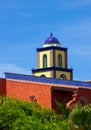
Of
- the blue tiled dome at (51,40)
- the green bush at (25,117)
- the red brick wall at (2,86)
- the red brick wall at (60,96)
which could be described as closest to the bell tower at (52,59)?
the blue tiled dome at (51,40)

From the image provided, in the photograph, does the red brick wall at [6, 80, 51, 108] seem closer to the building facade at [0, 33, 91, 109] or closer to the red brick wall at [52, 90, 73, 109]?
the building facade at [0, 33, 91, 109]

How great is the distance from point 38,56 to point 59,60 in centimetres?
240

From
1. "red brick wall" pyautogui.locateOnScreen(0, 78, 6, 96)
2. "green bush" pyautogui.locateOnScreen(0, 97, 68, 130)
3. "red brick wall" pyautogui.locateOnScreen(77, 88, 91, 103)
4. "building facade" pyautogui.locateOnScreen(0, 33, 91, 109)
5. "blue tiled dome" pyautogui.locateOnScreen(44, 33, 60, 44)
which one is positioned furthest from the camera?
"blue tiled dome" pyautogui.locateOnScreen(44, 33, 60, 44)

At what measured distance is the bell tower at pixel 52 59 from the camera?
78.5m

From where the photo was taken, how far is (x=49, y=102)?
38.5 metres

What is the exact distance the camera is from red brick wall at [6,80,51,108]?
127ft

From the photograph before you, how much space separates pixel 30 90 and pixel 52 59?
3996 centimetres

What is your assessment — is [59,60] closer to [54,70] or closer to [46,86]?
[54,70]

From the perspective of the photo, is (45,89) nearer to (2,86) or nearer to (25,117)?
(2,86)

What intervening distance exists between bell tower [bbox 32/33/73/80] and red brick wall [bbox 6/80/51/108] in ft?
123

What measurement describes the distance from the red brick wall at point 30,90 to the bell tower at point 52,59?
123ft

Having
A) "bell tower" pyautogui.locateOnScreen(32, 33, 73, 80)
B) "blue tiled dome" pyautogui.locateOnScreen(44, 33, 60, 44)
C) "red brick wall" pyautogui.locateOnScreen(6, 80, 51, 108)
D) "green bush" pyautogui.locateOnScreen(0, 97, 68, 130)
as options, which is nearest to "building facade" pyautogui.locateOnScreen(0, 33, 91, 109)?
"red brick wall" pyautogui.locateOnScreen(6, 80, 51, 108)

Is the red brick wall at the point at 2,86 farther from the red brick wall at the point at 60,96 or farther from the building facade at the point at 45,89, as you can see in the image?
the red brick wall at the point at 60,96

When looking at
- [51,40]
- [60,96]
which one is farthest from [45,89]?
[51,40]
